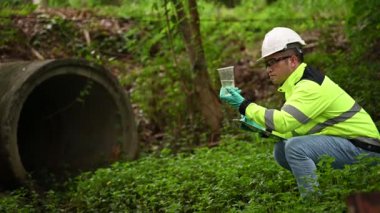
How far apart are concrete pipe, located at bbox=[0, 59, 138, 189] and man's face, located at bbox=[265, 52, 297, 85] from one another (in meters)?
4.08

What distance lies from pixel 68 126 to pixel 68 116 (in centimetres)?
16

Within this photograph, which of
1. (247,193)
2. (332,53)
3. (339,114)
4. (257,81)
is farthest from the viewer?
(257,81)

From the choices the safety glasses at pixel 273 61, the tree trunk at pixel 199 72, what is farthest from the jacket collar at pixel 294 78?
the tree trunk at pixel 199 72

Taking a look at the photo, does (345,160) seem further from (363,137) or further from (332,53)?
(332,53)

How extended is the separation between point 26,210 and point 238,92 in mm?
2647

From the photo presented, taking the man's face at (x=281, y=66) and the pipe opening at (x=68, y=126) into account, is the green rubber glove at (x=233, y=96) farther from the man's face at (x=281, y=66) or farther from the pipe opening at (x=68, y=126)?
the pipe opening at (x=68, y=126)

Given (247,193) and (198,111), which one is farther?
(198,111)

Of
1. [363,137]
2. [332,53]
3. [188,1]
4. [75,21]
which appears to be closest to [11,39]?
[75,21]

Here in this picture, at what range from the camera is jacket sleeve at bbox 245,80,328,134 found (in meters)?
4.93

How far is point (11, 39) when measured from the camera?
11.3 m

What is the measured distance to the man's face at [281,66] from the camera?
514cm

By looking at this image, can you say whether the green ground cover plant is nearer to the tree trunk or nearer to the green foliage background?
the green foliage background

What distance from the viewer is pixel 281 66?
17.0 feet

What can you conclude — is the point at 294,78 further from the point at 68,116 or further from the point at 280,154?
the point at 68,116
